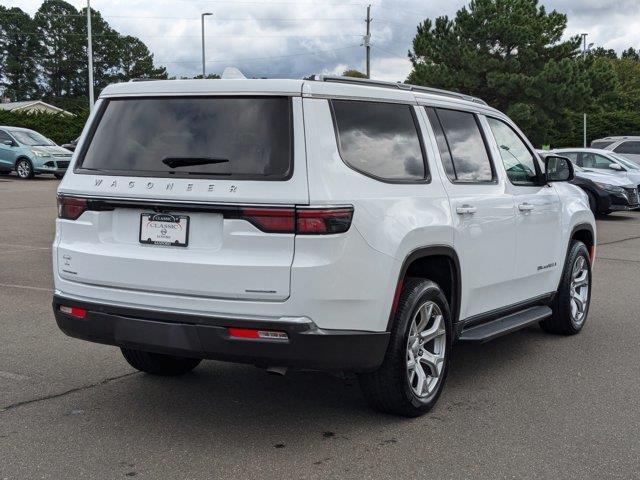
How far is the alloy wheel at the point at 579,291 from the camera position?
696 cm

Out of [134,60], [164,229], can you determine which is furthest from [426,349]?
[134,60]

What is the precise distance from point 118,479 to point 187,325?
796 mm

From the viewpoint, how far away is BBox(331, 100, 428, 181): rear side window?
171 inches

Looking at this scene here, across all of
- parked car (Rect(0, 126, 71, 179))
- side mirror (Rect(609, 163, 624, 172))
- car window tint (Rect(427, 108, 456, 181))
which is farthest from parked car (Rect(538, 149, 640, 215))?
parked car (Rect(0, 126, 71, 179))

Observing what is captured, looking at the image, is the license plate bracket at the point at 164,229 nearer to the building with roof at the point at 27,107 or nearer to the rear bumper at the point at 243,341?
the rear bumper at the point at 243,341

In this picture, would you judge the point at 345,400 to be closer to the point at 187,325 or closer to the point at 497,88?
the point at 187,325

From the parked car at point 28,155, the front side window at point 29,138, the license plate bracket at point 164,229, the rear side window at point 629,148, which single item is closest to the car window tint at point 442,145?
the license plate bracket at point 164,229

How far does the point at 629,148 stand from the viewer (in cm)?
2461

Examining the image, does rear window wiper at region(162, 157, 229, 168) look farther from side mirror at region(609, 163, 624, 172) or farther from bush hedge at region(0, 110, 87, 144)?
bush hedge at region(0, 110, 87, 144)

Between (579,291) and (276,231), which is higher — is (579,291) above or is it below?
below

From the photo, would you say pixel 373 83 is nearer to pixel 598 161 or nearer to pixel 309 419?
pixel 309 419

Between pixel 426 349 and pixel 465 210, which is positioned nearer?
pixel 426 349

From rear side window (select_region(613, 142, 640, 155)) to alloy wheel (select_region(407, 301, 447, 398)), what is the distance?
70.5 feet

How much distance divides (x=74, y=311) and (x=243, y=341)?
1119mm
